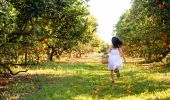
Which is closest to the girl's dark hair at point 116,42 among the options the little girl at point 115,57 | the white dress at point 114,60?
the little girl at point 115,57

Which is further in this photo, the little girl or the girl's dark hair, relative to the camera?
the girl's dark hair

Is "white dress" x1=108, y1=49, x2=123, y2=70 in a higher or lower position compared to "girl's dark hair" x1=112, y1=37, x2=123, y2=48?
lower

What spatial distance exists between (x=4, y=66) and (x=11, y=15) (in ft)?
16.4

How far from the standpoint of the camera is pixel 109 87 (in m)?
18.9

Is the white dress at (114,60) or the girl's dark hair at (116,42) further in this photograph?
the girl's dark hair at (116,42)

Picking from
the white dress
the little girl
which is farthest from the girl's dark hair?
the white dress

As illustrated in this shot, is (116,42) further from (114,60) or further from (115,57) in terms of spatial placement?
(114,60)

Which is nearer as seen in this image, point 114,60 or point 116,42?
point 114,60

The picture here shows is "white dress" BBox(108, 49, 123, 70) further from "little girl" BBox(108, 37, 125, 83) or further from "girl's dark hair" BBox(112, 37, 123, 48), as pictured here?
"girl's dark hair" BBox(112, 37, 123, 48)

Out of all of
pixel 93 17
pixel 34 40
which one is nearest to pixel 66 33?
pixel 34 40

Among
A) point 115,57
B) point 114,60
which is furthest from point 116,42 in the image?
point 114,60

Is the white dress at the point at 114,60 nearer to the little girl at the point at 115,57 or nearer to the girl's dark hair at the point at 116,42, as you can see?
the little girl at the point at 115,57

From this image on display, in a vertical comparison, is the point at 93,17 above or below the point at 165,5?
above

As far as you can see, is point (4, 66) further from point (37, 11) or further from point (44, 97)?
point (44, 97)
